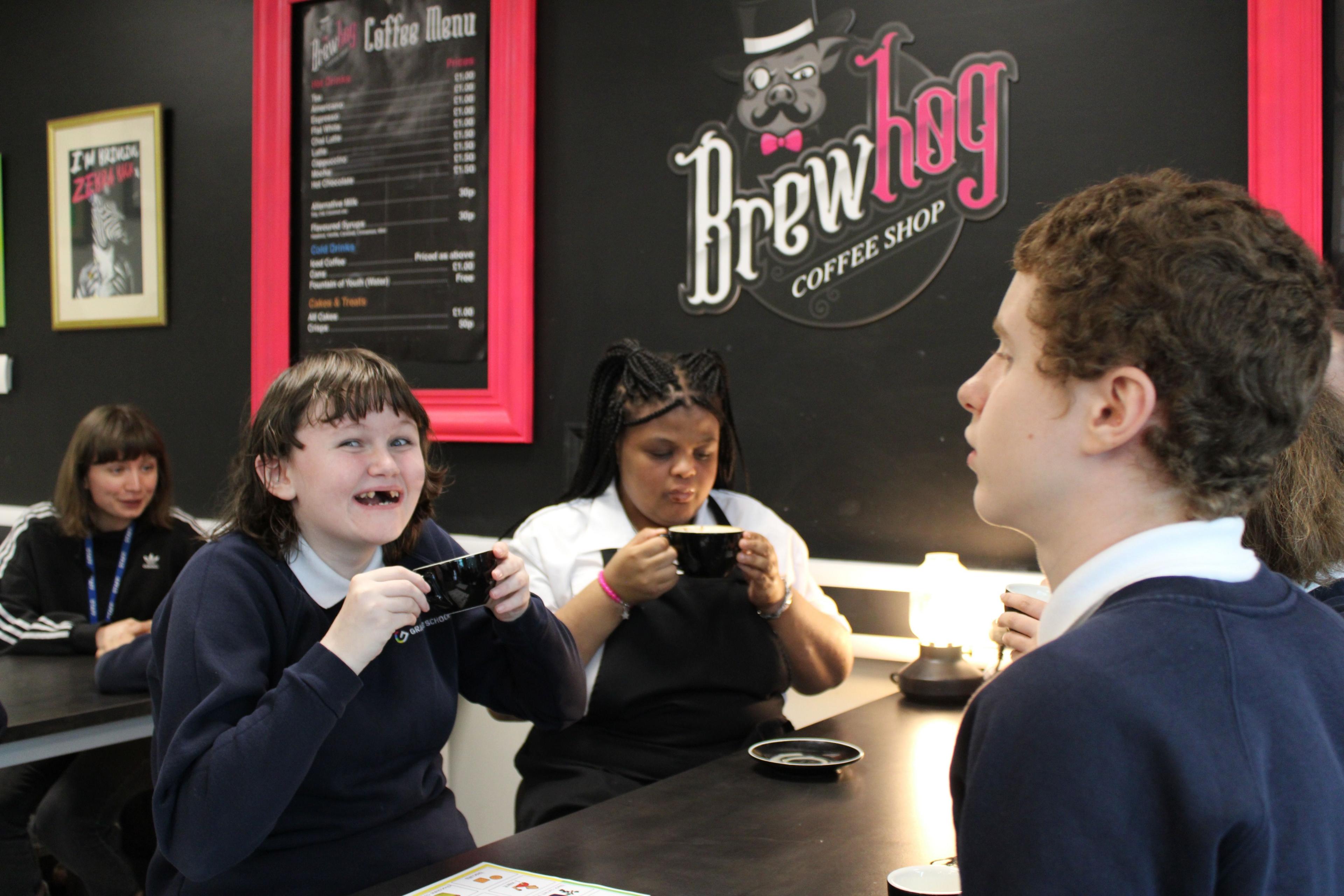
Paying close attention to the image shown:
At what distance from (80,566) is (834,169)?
238 centimetres

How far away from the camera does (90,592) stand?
309 cm

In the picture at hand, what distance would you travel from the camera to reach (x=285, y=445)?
1.61 meters

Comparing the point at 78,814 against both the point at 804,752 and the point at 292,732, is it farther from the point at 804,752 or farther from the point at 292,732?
the point at 804,752

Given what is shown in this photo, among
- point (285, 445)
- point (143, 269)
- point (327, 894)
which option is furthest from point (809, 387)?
point (143, 269)

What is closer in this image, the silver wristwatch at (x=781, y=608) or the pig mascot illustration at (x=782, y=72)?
the silver wristwatch at (x=781, y=608)

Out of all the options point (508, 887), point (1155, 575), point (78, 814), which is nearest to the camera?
point (1155, 575)

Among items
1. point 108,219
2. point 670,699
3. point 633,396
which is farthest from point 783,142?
point 108,219

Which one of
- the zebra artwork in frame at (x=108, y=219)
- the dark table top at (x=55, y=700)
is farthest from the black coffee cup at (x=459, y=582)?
the zebra artwork in frame at (x=108, y=219)

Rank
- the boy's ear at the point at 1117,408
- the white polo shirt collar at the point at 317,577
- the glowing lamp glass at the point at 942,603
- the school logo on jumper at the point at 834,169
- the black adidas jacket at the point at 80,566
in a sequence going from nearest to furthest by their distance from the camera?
the boy's ear at the point at 1117,408, the white polo shirt collar at the point at 317,577, the glowing lamp glass at the point at 942,603, the school logo on jumper at the point at 834,169, the black adidas jacket at the point at 80,566

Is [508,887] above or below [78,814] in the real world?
above

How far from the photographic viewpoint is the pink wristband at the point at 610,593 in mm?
2100

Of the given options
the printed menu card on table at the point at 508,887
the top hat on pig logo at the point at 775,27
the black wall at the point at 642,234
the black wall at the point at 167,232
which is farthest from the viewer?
the black wall at the point at 167,232

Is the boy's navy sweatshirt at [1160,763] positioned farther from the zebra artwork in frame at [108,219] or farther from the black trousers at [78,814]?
the zebra artwork in frame at [108,219]

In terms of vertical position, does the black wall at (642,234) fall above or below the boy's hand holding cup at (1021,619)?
above
